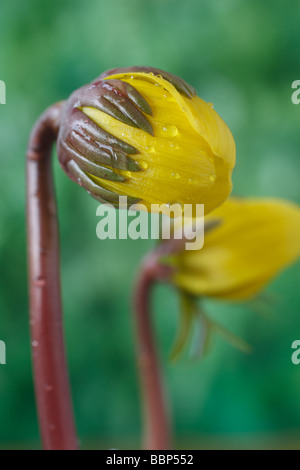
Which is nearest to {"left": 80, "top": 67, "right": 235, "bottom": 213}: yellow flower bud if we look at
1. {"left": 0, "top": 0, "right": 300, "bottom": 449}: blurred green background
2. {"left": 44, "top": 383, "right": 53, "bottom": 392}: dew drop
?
{"left": 44, "top": 383, "right": 53, "bottom": 392}: dew drop

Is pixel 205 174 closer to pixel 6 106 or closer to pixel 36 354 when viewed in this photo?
pixel 36 354

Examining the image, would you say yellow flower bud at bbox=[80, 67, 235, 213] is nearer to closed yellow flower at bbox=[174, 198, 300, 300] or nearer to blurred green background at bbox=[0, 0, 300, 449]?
closed yellow flower at bbox=[174, 198, 300, 300]

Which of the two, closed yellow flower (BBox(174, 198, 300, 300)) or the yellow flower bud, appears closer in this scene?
the yellow flower bud

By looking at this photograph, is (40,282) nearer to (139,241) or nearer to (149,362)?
(149,362)

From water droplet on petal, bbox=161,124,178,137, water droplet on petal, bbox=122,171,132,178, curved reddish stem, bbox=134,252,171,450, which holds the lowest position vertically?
curved reddish stem, bbox=134,252,171,450

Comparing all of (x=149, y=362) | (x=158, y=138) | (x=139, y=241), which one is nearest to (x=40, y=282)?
(x=158, y=138)
